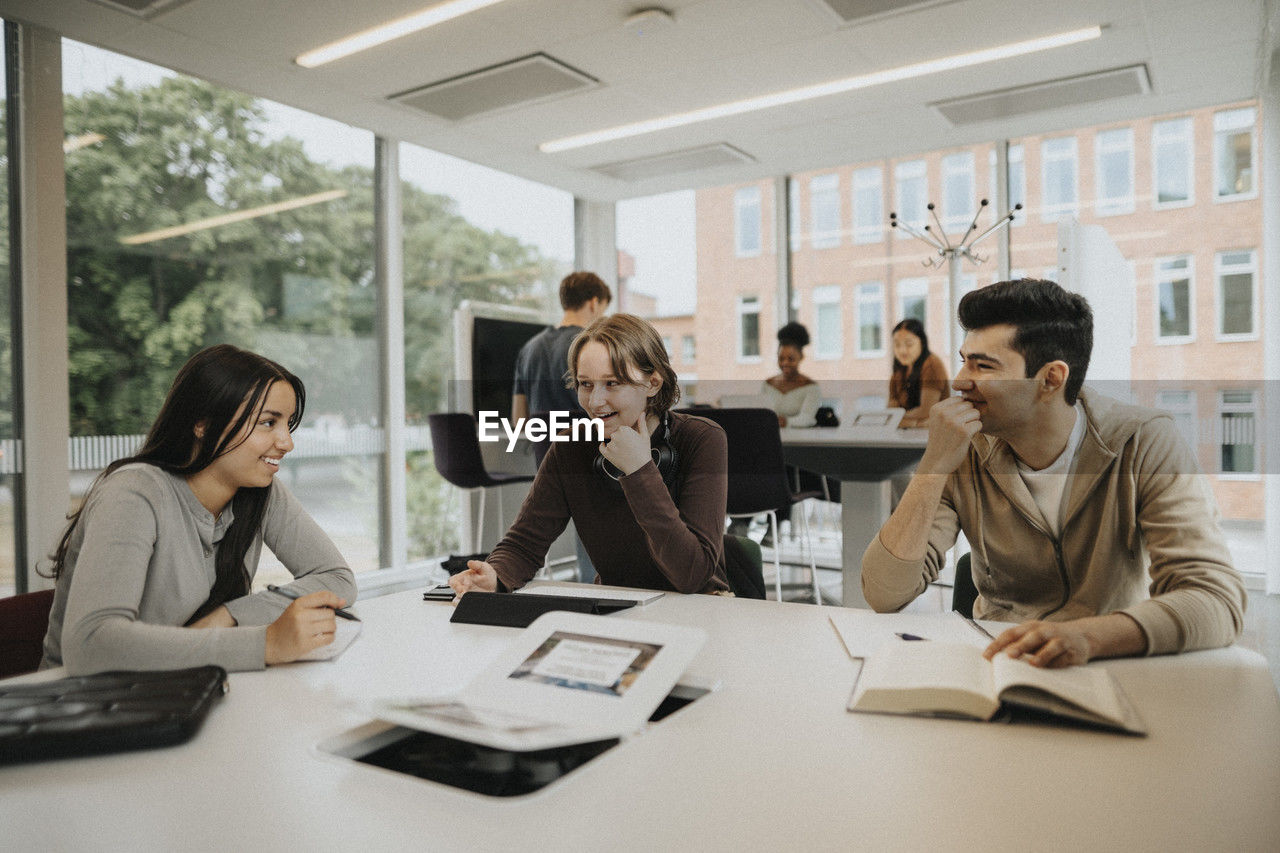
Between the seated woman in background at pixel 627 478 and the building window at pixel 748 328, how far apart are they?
449cm

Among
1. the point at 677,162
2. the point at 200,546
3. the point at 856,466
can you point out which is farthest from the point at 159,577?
the point at 677,162

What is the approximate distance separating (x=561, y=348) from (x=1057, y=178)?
11.1 feet

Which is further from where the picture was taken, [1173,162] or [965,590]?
[1173,162]

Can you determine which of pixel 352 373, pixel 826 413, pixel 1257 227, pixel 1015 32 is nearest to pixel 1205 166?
pixel 1257 227

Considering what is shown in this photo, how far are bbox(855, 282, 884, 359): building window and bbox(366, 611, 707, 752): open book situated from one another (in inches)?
206

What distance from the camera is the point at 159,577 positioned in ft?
4.50

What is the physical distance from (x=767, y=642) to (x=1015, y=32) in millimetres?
3505

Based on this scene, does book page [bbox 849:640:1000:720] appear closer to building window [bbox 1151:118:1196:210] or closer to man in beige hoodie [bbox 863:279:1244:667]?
man in beige hoodie [bbox 863:279:1244:667]

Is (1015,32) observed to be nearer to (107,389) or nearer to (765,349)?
(765,349)

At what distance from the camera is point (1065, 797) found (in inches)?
30.4

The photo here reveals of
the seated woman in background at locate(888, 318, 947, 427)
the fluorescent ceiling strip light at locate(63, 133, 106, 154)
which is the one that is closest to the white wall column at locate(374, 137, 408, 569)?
the fluorescent ceiling strip light at locate(63, 133, 106, 154)

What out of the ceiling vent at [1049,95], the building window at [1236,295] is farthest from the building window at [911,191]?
the building window at [1236,295]

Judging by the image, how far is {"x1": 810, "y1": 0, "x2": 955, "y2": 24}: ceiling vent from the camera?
3.45 m

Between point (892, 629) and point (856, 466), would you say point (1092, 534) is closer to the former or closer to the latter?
point (892, 629)
